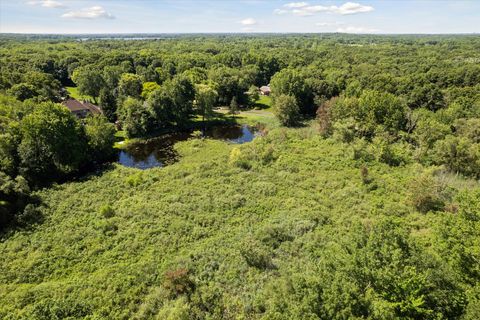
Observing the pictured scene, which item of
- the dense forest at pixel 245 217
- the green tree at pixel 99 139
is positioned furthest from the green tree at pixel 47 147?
the green tree at pixel 99 139

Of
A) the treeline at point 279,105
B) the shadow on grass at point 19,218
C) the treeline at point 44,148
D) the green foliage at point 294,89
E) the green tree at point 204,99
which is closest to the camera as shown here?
the shadow on grass at point 19,218

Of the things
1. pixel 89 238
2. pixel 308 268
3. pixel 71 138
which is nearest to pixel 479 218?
pixel 308 268

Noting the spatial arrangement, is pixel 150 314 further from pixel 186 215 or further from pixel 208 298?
pixel 186 215

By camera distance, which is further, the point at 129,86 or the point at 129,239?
the point at 129,86

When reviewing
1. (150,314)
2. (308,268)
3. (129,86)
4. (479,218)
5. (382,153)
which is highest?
(129,86)

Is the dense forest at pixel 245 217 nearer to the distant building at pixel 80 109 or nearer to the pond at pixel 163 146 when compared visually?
the pond at pixel 163 146

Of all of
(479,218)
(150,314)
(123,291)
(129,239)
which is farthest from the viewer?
(129,239)

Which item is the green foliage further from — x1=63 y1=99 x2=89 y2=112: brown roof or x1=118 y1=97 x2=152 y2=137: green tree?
x1=63 y1=99 x2=89 y2=112: brown roof
